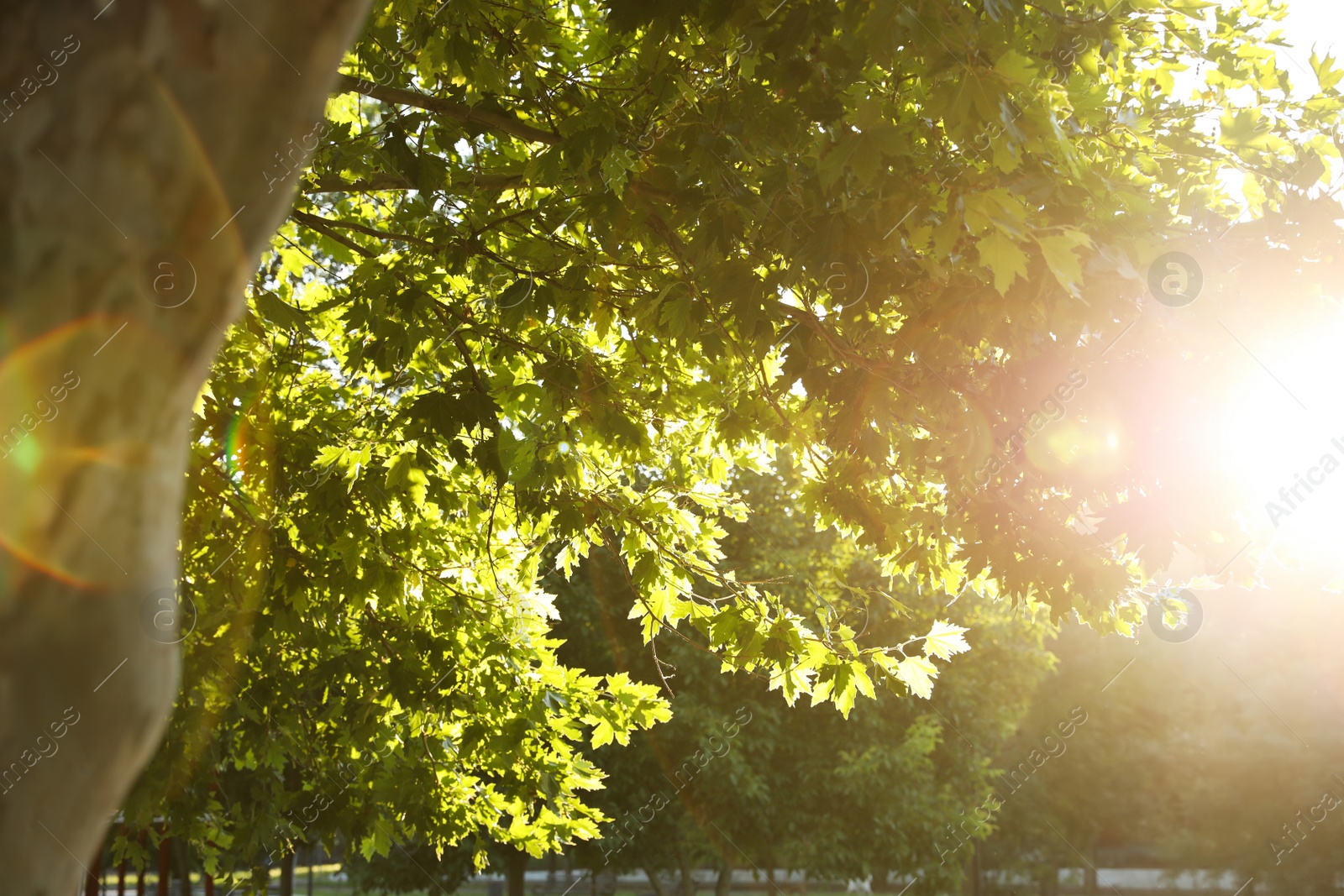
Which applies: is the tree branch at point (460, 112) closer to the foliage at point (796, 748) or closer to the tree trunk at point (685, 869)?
the foliage at point (796, 748)

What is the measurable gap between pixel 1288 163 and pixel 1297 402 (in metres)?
1.04

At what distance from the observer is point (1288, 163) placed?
4066mm

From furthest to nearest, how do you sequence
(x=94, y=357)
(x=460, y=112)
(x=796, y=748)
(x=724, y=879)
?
(x=724, y=879), (x=796, y=748), (x=460, y=112), (x=94, y=357)

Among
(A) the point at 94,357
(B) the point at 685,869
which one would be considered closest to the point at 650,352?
(A) the point at 94,357

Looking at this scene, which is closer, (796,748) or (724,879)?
(796,748)

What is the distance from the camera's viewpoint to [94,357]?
112 cm

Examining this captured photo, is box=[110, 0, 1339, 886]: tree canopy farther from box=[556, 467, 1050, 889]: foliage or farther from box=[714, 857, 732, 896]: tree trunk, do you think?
box=[714, 857, 732, 896]: tree trunk

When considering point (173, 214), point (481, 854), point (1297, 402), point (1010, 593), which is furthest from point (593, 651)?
point (173, 214)

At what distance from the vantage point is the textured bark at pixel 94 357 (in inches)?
42.9

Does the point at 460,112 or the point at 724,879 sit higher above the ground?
the point at 460,112

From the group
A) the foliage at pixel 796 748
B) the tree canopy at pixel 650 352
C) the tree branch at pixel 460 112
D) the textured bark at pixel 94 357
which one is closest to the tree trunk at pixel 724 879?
the foliage at pixel 796 748

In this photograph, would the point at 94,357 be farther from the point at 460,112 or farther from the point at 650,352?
the point at 650,352

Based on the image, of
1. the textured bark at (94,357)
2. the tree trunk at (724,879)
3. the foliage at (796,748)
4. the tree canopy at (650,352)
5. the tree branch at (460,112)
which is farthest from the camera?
the tree trunk at (724,879)

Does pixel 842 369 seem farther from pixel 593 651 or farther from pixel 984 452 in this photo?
pixel 593 651
